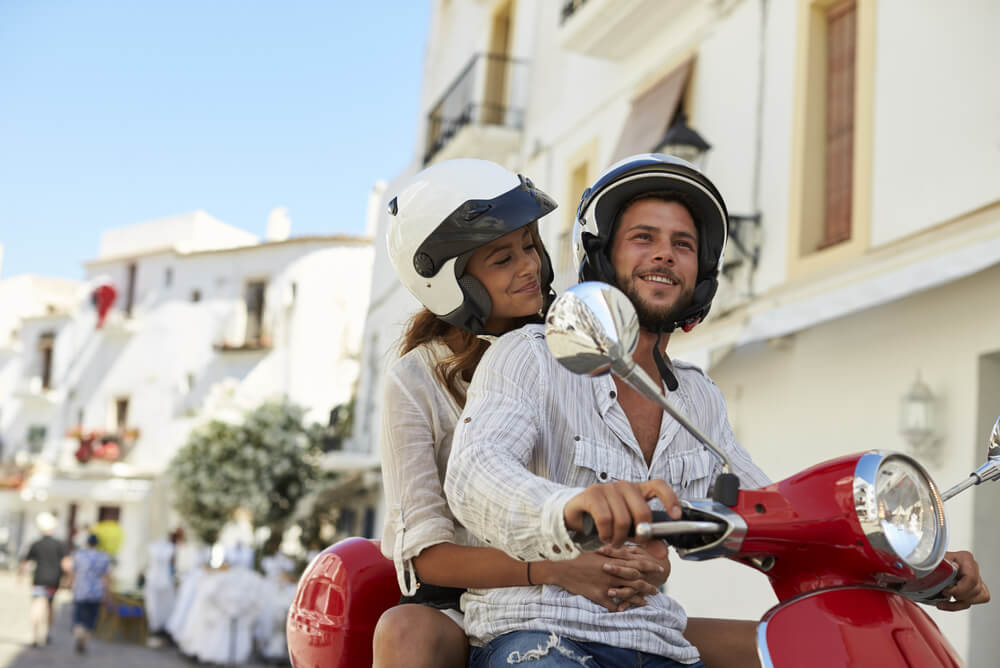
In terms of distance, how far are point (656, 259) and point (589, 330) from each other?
755mm

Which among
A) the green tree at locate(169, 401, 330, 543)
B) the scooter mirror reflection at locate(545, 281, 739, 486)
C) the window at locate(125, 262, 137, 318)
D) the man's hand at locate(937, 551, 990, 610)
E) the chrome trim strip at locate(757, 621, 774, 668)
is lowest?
the green tree at locate(169, 401, 330, 543)

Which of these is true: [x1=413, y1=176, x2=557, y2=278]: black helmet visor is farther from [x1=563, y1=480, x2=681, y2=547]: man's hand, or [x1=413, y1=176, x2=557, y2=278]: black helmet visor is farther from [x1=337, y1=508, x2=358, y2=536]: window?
[x1=337, y1=508, x2=358, y2=536]: window

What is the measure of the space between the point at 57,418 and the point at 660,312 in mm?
42640

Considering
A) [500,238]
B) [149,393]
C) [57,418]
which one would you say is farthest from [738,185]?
[57,418]

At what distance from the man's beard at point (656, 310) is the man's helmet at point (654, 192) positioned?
0.03 meters

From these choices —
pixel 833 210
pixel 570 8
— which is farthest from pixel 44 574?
pixel 833 210

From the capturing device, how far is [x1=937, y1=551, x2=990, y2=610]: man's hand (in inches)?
73.6

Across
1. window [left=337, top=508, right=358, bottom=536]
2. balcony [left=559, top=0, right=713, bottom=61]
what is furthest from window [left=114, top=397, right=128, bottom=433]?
balcony [left=559, top=0, right=713, bottom=61]

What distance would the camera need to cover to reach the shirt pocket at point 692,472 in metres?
2.02

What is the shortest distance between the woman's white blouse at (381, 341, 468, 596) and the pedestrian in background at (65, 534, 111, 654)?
1280cm

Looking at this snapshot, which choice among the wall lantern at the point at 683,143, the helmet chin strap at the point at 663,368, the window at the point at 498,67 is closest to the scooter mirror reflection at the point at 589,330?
the helmet chin strap at the point at 663,368

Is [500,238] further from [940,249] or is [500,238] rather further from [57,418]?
[57,418]

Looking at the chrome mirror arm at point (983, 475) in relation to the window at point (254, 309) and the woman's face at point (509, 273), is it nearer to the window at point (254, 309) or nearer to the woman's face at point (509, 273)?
the woman's face at point (509, 273)

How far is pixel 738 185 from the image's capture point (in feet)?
32.5
